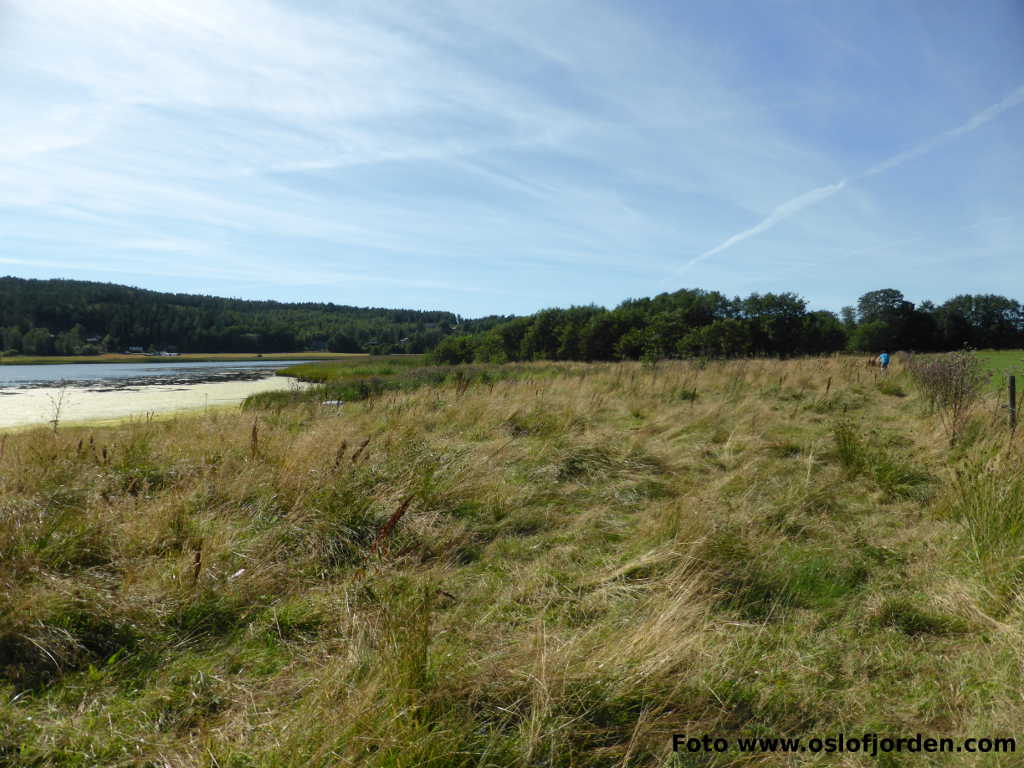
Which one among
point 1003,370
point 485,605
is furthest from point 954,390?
point 485,605

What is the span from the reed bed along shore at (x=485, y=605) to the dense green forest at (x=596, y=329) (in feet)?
125

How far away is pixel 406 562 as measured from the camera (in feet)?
10.2

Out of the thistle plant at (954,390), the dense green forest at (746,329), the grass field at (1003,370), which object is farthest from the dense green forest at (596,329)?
the thistle plant at (954,390)

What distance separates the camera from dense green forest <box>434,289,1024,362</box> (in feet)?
154

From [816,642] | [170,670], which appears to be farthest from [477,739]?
[816,642]

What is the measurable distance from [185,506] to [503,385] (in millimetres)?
7747

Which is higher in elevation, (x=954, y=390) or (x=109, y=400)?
(x=954, y=390)

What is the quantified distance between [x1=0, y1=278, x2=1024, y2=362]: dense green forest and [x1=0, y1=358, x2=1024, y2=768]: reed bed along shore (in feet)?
125

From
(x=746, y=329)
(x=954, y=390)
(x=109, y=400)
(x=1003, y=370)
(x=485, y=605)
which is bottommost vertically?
(x=109, y=400)

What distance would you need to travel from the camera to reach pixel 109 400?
14.9 meters

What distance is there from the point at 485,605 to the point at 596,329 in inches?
2037

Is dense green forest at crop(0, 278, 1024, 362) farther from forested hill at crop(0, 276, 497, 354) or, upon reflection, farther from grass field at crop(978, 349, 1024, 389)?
grass field at crop(978, 349, 1024, 389)

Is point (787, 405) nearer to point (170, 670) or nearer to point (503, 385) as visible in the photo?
point (503, 385)

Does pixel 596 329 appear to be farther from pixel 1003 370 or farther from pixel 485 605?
pixel 485 605
